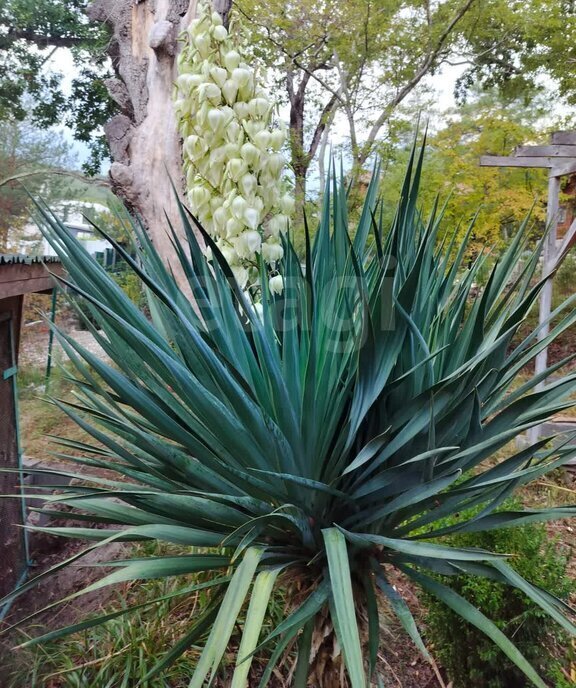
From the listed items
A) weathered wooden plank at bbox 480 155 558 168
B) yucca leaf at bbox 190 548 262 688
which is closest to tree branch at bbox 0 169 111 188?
yucca leaf at bbox 190 548 262 688

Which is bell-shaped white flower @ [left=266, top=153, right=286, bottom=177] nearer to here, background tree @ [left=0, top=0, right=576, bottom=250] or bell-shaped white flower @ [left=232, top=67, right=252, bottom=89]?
bell-shaped white flower @ [left=232, top=67, right=252, bottom=89]

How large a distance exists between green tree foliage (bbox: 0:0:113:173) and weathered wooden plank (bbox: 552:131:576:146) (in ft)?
21.8

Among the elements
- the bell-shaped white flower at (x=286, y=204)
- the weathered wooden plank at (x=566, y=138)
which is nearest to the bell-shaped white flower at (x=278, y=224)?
the bell-shaped white flower at (x=286, y=204)

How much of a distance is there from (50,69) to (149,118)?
7.72 meters

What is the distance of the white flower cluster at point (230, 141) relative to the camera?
1.25m

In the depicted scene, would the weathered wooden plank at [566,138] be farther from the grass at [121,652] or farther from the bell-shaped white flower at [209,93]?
the grass at [121,652]

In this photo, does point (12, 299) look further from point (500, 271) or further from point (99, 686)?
point (500, 271)

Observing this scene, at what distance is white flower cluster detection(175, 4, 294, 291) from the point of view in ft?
4.09

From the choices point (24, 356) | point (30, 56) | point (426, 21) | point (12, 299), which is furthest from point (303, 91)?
point (12, 299)

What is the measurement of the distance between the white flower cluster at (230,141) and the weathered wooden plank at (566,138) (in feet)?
11.5

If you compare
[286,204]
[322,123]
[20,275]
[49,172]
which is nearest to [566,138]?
[286,204]

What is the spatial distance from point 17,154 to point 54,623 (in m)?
9.11

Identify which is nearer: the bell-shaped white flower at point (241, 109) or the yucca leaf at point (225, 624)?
the yucca leaf at point (225, 624)

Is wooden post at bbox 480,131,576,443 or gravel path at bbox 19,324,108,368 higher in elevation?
wooden post at bbox 480,131,576,443
